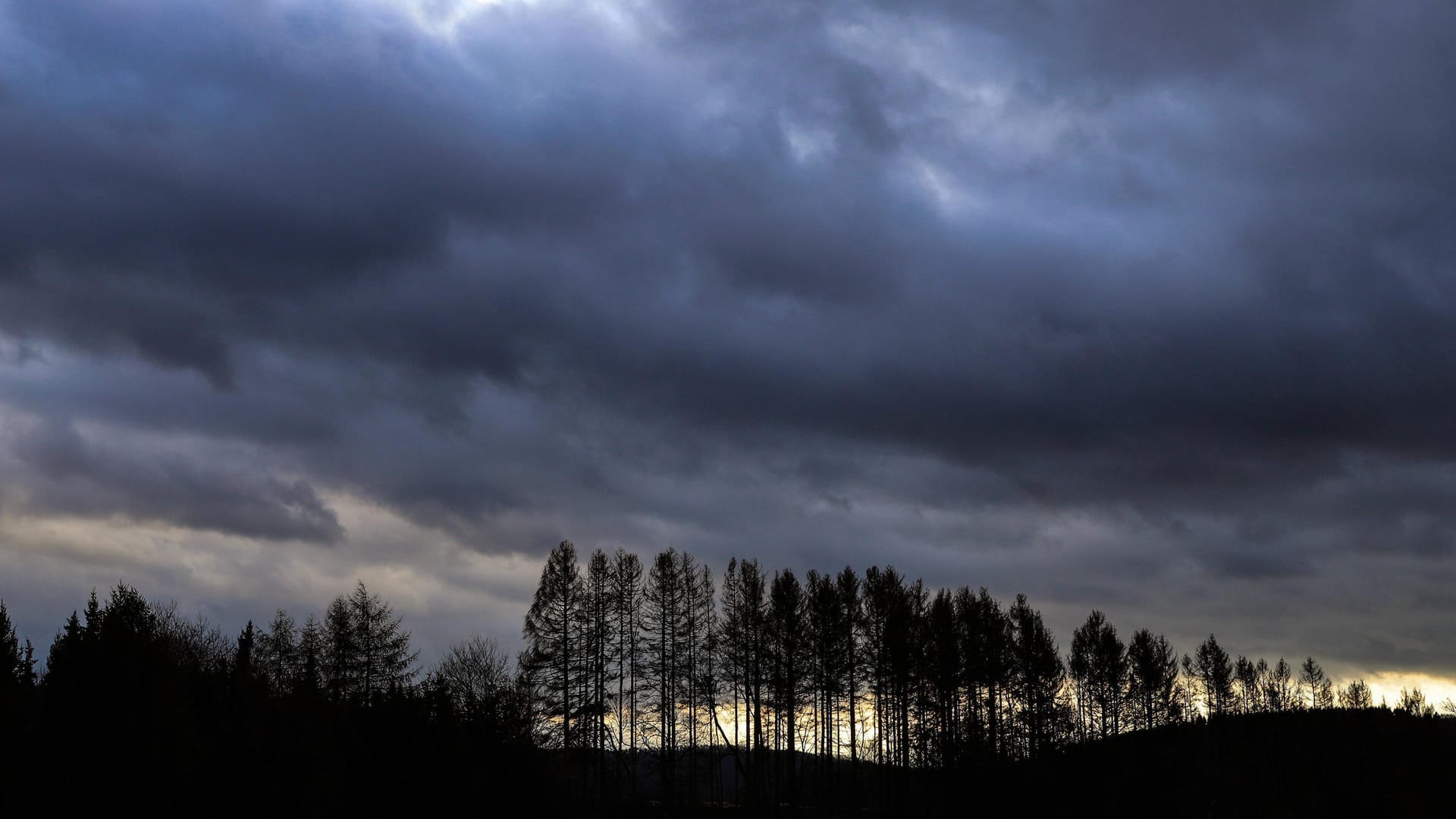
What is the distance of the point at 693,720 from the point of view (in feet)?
→ 267

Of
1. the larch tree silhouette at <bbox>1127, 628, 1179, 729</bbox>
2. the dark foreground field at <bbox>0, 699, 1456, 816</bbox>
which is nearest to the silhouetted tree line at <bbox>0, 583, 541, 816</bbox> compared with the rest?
the dark foreground field at <bbox>0, 699, 1456, 816</bbox>

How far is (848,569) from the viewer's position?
91000 mm

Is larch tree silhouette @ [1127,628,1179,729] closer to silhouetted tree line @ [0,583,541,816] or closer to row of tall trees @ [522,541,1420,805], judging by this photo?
row of tall trees @ [522,541,1420,805]

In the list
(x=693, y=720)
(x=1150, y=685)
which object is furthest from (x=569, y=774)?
(x=1150, y=685)

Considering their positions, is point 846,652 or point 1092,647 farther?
point 1092,647

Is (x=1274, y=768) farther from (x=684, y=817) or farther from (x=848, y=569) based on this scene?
(x=684, y=817)

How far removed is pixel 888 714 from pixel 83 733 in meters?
72.0

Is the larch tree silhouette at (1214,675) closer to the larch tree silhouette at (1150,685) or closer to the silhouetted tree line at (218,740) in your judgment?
the larch tree silhouette at (1150,685)

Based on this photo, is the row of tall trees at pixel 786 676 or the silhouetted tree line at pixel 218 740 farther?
the row of tall trees at pixel 786 676

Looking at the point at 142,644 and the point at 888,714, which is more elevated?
the point at 142,644

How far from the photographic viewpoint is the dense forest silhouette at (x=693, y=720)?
3362 cm

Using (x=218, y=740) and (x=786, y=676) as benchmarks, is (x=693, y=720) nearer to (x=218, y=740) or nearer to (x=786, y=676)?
(x=786, y=676)

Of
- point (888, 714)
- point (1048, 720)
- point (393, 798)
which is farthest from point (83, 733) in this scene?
point (888, 714)

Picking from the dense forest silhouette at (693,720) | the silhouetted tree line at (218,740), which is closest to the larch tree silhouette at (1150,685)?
the dense forest silhouette at (693,720)
